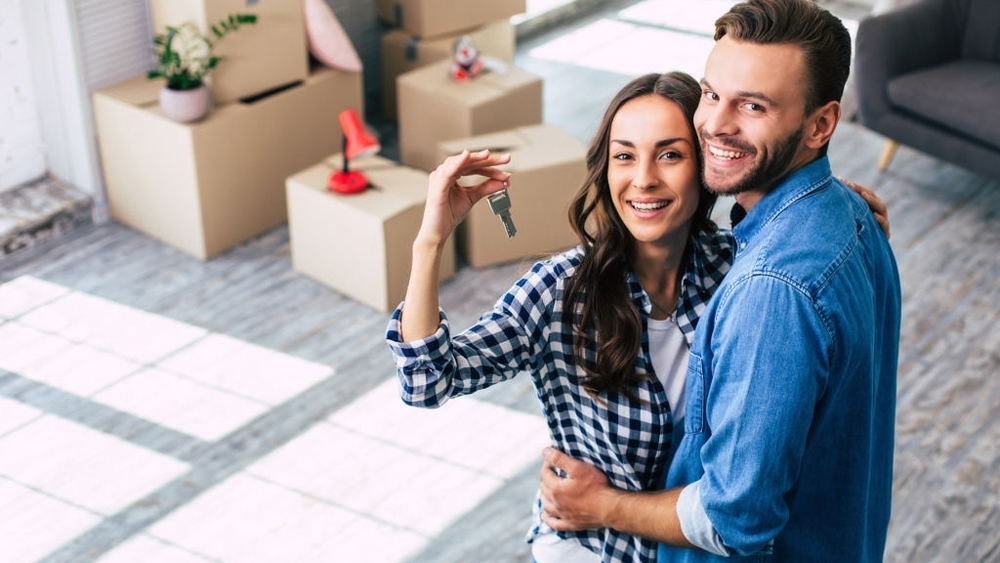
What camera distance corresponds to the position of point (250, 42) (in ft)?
13.1

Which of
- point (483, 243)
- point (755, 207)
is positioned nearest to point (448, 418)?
point (483, 243)

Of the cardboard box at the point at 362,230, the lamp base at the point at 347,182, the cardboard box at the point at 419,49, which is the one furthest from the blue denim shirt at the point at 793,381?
the cardboard box at the point at 419,49

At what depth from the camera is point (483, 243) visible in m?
3.97

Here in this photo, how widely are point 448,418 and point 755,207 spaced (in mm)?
1946

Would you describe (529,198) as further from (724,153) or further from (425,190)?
(724,153)

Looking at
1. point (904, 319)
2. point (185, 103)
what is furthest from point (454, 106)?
point (904, 319)

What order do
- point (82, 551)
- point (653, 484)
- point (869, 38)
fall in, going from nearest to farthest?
point (653, 484)
point (82, 551)
point (869, 38)

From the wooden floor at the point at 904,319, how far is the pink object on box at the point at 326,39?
0.65 m

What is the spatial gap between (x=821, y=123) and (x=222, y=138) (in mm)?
2813

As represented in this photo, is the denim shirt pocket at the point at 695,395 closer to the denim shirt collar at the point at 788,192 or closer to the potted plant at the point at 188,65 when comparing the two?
the denim shirt collar at the point at 788,192

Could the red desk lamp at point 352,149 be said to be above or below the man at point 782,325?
below

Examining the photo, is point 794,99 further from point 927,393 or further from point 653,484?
point 927,393

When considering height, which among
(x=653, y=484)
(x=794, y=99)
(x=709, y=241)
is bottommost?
(x=653, y=484)

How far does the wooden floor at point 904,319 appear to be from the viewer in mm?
2982
